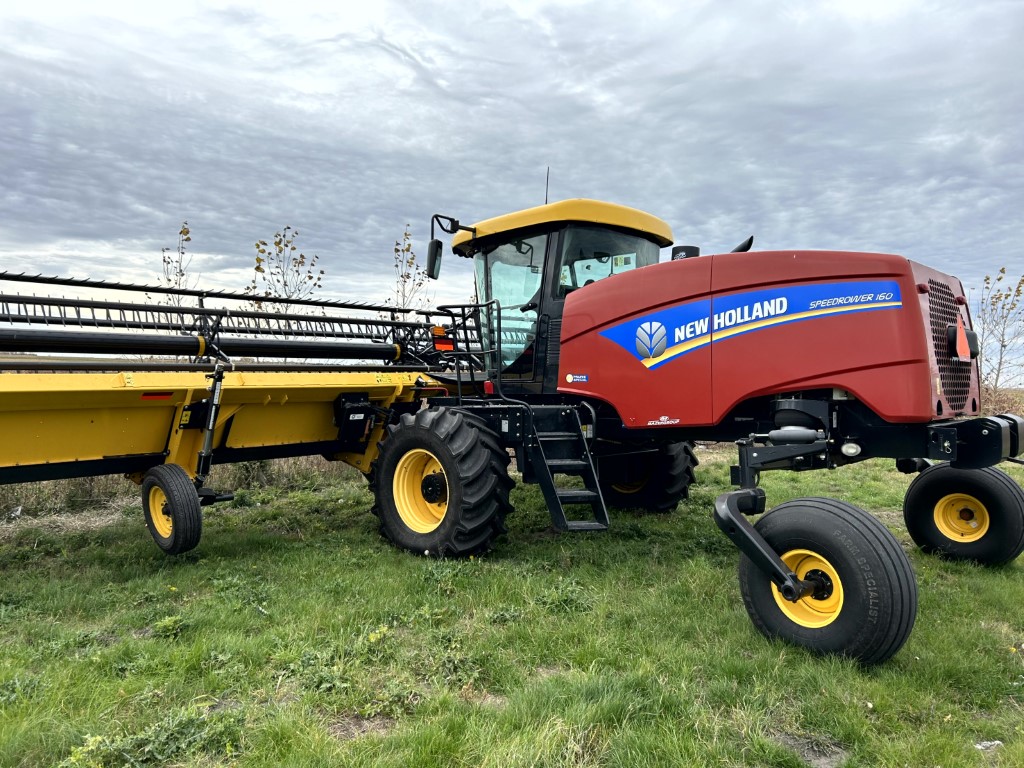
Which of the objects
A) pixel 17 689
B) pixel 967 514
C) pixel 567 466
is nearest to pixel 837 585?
pixel 567 466

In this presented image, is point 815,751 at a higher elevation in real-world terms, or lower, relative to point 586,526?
lower

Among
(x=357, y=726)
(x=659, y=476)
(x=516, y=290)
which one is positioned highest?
(x=516, y=290)

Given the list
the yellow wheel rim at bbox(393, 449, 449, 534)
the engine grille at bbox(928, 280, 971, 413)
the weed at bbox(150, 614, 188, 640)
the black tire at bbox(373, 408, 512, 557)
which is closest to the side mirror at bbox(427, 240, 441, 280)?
the black tire at bbox(373, 408, 512, 557)

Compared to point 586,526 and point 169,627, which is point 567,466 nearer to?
point 586,526

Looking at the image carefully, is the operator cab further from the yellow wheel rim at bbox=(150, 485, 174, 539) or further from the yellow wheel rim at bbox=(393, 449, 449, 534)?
the yellow wheel rim at bbox=(150, 485, 174, 539)

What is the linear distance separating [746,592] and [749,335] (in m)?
1.49

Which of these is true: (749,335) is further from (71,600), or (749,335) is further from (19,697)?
(71,600)

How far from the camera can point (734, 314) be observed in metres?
4.26

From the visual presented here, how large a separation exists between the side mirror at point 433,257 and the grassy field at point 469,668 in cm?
218

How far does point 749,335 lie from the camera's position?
421cm

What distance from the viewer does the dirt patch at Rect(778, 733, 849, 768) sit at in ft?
8.20

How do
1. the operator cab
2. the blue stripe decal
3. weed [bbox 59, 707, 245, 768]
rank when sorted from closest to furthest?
weed [bbox 59, 707, 245, 768] < the blue stripe decal < the operator cab

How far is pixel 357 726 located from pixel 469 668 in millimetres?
593

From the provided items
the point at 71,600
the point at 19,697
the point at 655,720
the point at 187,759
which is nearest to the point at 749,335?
the point at 655,720
